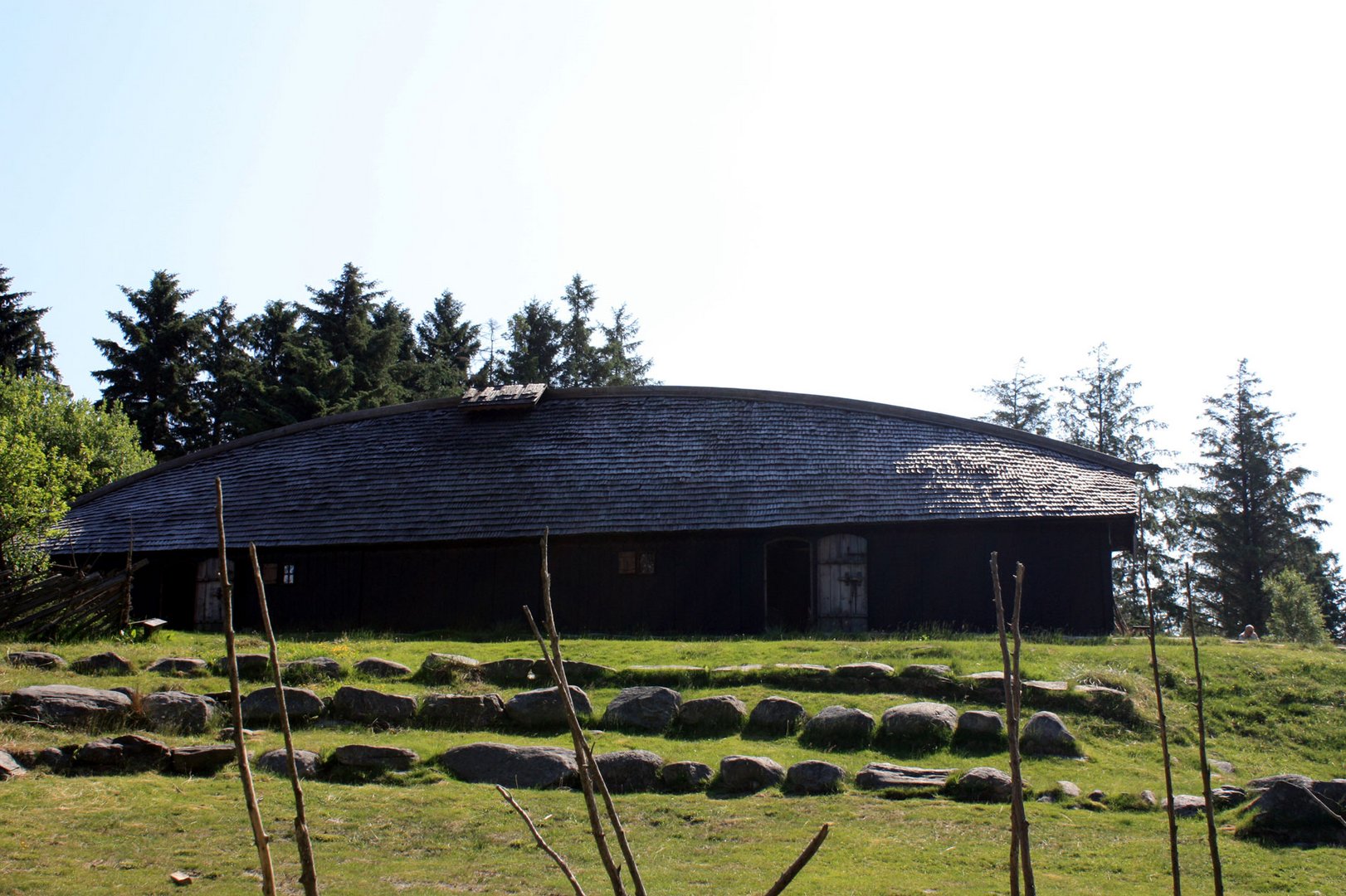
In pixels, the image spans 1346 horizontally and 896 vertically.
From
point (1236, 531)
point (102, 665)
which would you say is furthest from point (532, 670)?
point (1236, 531)

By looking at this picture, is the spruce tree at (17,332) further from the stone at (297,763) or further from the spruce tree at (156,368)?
the stone at (297,763)

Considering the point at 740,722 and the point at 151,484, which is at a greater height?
the point at 151,484

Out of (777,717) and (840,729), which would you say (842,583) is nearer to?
(777,717)

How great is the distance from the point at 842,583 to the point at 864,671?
7.71 metres

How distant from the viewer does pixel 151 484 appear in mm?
28781

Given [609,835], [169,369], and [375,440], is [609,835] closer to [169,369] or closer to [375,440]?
[375,440]

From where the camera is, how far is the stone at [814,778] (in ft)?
35.9

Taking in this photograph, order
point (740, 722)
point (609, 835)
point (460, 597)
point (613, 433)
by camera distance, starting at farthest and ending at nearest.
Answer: point (613, 433)
point (460, 597)
point (740, 722)
point (609, 835)

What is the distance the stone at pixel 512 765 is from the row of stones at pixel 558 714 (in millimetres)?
1789

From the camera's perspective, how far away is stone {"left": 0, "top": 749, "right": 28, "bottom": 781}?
34.4ft

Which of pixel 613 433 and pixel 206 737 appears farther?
pixel 613 433

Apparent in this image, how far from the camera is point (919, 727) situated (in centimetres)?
1272

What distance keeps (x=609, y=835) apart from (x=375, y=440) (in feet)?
67.3

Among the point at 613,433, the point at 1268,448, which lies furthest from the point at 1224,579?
the point at 613,433
